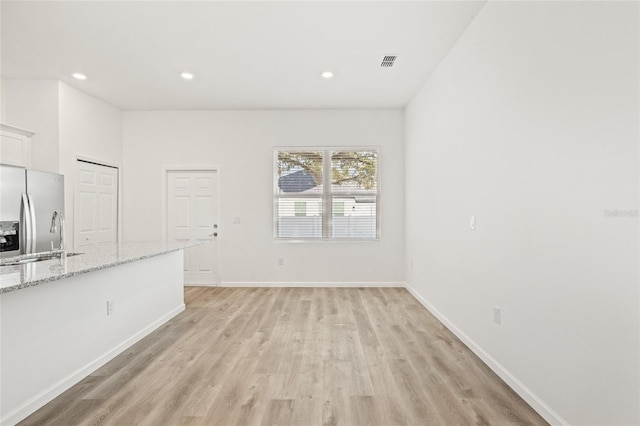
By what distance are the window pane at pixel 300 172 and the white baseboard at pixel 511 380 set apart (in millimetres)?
2976

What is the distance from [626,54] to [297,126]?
4.53 meters

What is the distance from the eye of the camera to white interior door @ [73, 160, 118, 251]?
4.69m

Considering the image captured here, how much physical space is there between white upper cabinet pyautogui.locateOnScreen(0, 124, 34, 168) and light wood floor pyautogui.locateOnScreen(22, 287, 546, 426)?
281 cm

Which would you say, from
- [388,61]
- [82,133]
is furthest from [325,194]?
[82,133]

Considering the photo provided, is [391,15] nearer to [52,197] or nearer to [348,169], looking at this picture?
[348,169]

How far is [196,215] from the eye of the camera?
5664 millimetres

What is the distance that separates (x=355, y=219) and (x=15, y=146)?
473 centimetres

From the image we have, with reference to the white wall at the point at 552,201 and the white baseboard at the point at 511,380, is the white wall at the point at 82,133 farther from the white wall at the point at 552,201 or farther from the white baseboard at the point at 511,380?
the white baseboard at the point at 511,380

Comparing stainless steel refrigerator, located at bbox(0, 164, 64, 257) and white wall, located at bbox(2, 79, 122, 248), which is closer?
stainless steel refrigerator, located at bbox(0, 164, 64, 257)

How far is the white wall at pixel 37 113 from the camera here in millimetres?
4293

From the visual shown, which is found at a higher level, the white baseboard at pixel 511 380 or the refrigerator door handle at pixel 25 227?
the refrigerator door handle at pixel 25 227

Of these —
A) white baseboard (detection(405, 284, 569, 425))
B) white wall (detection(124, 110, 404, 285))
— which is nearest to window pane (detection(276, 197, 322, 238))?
white wall (detection(124, 110, 404, 285))

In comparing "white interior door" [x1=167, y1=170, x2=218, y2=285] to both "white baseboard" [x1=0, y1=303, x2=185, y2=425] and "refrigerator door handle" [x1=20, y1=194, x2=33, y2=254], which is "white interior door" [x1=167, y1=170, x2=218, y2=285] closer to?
"refrigerator door handle" [x1=20, y1=194, x2=33, y2=254]

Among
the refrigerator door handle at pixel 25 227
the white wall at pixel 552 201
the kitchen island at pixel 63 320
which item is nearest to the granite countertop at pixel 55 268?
the kitchen island at pixel 63 320
